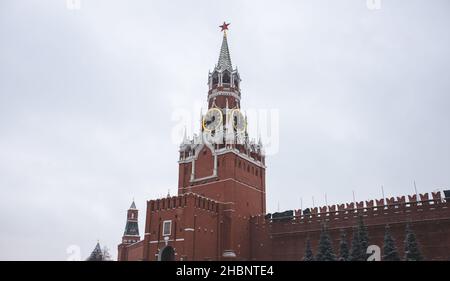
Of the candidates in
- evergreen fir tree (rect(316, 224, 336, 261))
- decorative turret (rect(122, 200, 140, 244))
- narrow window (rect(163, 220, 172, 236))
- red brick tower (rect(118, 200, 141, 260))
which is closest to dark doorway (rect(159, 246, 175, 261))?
narrow window (rect(163, 220, 172, 236))

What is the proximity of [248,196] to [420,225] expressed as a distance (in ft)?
67.0

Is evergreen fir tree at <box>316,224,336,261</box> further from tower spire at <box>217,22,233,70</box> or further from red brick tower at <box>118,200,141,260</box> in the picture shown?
red brick tower at <box>118,200,141,260</box>

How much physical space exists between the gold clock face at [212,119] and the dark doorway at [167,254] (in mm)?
17651

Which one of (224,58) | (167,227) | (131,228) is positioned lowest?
(167,227)

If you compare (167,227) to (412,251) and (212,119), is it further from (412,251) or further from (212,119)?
(412,251)

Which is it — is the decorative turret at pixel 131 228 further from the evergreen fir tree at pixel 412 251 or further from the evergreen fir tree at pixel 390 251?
the evergreen fir tree at pixel 412 251

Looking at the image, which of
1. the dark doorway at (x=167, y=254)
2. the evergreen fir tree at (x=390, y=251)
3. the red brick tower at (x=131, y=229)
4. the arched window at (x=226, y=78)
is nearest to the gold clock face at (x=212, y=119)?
the arched window at (x=226, y=78)

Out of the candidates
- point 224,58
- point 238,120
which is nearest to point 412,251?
point 238,120

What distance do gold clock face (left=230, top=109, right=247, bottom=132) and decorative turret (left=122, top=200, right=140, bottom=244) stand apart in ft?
139

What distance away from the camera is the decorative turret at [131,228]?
85500mm

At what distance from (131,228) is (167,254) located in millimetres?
44313

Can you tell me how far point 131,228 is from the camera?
284 feet

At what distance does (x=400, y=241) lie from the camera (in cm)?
4075
